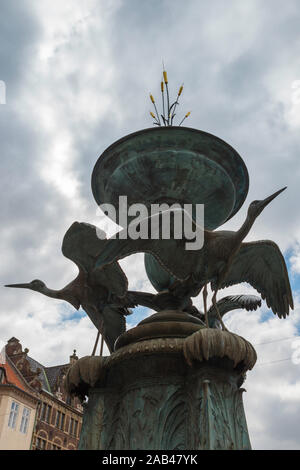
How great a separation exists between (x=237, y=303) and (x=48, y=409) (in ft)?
95.1

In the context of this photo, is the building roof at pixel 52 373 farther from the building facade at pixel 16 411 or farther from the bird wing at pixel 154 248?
the bird wing at pixel 154 248

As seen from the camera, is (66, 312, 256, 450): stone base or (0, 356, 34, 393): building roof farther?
(0, 356, 34, 393): building roof

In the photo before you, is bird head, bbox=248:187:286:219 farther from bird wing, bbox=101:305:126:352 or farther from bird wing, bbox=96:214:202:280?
bird wing, bbox=101:305:126:352

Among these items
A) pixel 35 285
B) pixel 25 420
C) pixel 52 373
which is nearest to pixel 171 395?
pixel 35 285

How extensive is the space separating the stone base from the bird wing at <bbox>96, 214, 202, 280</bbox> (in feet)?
3.49

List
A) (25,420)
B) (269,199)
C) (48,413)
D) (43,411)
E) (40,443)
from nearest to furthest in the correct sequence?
(269,199)
(25,420)
(40,443)
(43,411)
(48,413)

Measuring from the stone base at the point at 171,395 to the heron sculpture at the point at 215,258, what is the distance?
0.73 meters

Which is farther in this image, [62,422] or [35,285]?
[62,422]

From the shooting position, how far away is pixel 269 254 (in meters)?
6.65

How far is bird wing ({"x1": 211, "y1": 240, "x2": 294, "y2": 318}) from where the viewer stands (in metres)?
6.62

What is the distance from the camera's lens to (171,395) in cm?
508

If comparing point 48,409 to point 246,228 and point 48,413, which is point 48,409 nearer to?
point 48,413

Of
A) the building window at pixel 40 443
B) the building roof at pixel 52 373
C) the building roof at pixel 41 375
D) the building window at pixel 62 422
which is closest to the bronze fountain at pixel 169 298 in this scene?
the building window at pixel 40 443

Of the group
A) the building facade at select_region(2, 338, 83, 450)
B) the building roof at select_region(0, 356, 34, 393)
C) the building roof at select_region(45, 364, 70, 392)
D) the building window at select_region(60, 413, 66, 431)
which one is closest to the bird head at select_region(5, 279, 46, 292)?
the building facade at select_region(2, 338, 83, 450)
